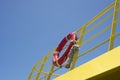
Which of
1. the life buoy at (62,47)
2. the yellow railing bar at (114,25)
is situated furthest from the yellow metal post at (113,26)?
the life buoy at (62,47)

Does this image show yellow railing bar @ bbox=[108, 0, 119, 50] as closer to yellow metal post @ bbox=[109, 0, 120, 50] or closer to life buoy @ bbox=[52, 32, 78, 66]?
yellow metal post @ bbox=[109, 0, 120, 50]

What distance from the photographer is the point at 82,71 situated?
3.41 meters

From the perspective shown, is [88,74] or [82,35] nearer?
[88,74]

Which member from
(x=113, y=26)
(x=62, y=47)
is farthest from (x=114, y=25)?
(x=62, y=47)

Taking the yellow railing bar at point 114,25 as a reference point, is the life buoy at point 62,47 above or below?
above

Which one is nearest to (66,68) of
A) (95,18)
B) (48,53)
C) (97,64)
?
(95,18)

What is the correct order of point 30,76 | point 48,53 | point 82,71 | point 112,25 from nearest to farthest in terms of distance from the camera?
point 82,71
point 112,25
point 48,53
point 30,76

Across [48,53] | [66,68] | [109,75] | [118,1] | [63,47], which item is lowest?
[109,75]

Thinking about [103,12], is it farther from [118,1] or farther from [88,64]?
[88,64]

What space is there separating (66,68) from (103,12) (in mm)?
1322

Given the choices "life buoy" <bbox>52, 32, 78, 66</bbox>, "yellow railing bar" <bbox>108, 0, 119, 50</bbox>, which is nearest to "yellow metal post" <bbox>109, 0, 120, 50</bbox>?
"yellow railing bar" <bbox>108, 0, 119, 50</bbox>

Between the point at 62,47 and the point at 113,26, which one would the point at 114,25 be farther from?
the point at 62,47

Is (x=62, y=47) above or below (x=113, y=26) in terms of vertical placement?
above

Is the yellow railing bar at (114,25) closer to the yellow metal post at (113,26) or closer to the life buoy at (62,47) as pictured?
the yellow metal post at (113,26)
